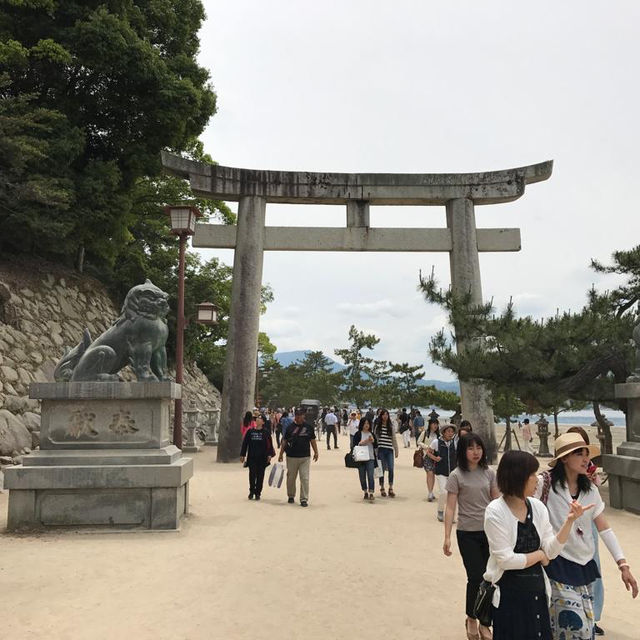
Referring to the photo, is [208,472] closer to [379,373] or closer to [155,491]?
[155,491]

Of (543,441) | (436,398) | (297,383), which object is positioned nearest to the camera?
(543,441)

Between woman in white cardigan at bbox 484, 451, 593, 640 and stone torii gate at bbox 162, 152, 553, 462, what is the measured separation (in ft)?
41.0

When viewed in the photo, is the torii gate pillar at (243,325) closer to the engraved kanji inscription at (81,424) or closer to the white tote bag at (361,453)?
the white tote bag at (361,453)

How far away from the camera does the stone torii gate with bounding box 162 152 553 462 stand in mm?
15188

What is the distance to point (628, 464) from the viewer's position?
8.33 meters

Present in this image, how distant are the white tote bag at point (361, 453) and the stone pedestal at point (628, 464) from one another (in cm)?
362

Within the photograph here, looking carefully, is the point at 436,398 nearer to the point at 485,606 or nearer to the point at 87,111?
the point at 87,111

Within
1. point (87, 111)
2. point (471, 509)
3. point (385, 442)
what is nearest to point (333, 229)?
point (385, 442)

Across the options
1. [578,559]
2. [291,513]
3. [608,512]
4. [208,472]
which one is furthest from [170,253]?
[578,559]

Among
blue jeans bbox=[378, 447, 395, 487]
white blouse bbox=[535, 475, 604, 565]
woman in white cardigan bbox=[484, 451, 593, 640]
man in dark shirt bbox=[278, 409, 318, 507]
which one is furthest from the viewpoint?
blue jeans bbox=[378, 447, 395, 487]

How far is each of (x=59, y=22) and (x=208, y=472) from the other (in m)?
13.4

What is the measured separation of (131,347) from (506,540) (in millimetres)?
5964

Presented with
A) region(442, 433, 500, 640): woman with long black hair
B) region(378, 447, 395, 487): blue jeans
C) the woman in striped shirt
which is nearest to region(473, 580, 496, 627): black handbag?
region(442, 433, 500, 640): woman with long black hair

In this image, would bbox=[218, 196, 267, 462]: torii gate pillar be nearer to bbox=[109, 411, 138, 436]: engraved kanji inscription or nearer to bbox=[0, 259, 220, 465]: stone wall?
bbox=[0, 259, 220, 465]: stone wall
